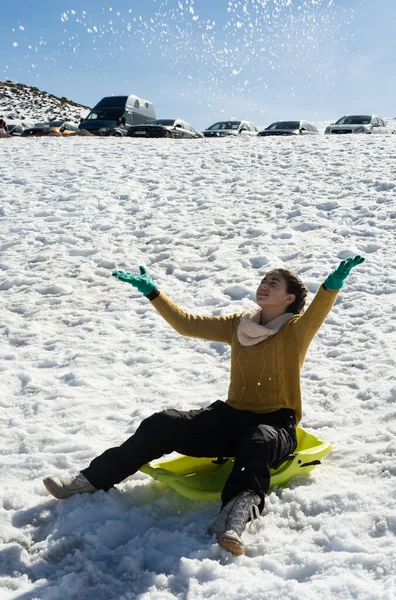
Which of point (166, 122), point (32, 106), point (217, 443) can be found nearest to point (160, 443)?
point (217, 443)

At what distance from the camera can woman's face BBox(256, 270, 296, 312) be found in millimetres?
3521

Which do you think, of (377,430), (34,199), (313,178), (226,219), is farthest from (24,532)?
(313,178)

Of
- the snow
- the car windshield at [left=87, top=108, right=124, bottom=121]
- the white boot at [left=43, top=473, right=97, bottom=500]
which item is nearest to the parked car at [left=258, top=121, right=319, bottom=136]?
the car windshield at [left=87, top=108, right=124, bottom=121]

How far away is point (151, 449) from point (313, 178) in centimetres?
957

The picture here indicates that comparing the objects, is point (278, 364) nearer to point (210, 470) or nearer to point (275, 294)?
point (275, 294)

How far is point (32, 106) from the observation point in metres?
48.4

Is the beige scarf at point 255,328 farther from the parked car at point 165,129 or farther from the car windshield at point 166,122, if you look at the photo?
the car windshield at point 166,122

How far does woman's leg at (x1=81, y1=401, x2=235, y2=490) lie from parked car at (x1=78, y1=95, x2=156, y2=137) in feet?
62.4

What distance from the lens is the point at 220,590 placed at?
8.02ft

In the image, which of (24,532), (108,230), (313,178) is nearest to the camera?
(24,532)

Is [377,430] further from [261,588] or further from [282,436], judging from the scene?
[261,588]

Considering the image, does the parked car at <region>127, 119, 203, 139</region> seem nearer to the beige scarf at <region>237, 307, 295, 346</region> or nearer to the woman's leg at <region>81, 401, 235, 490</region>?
the beige scarf at <region>237, 307, 295, 346</region>

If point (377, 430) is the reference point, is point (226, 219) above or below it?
above

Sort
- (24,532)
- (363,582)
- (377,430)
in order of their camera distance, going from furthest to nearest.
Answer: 1. (377,430)
2. (24,532)
3. (363,582)
